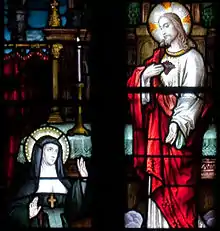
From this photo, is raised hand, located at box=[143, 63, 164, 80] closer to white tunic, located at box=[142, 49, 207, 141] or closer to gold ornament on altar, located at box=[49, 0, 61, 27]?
white tunic, located at box=[142, 49, 207, 141]

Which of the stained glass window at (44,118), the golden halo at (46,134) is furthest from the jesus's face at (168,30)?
the golden halo at (46,134)

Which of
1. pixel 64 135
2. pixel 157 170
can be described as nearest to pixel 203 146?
pixel 157 170

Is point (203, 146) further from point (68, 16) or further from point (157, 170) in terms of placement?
point (68, 16)

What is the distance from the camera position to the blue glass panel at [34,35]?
10648 millimetres

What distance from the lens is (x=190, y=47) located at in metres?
10.6

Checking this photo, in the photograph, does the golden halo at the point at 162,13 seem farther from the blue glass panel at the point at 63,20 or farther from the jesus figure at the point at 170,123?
the blue glass panel at the point at 63,20

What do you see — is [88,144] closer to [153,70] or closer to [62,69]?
[62,69]

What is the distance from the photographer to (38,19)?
10.7 metres

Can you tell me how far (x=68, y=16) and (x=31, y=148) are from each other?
108cm

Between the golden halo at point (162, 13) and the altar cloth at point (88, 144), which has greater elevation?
the golden halo at point (162, 13)

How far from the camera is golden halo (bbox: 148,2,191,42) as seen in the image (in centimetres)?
1059

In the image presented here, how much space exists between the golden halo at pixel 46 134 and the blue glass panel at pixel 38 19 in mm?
823

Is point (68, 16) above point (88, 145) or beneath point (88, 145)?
above

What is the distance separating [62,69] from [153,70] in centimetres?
70
